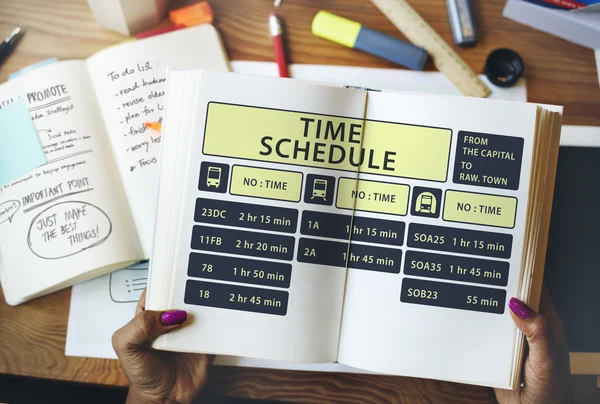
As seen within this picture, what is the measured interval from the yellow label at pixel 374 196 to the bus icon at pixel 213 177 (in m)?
0.13

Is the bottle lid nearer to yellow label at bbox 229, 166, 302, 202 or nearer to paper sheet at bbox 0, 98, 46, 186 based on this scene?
yellow label at bbox 229, 166, 302, 202

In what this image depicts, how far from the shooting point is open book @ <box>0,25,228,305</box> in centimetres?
62

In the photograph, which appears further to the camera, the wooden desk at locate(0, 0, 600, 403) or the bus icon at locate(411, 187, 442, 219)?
the wooden desk at locate(0, 0, 600, 403)

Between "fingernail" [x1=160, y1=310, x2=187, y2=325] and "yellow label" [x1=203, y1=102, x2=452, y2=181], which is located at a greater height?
"yellow label" [x1=203, y1=102, x2=452, y2=181]

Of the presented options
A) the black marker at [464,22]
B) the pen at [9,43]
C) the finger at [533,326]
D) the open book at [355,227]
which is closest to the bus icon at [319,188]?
the open book at [355,227]

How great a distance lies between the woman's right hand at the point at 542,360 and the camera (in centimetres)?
49

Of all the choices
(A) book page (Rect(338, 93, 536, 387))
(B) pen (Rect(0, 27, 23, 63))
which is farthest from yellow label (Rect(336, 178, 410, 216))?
(B) pen (Rect(0, 27, 23, 63))

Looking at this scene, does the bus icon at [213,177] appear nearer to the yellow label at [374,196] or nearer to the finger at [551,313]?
the yellow label at [374,196]

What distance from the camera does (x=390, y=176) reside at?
487 mm

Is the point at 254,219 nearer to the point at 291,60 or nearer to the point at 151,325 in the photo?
the point at 151,325

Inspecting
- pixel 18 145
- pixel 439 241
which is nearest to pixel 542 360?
pixel 439 241

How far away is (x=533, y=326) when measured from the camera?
49cm

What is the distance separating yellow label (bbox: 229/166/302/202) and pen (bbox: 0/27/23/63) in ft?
1.42

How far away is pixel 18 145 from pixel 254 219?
1.22 feet
